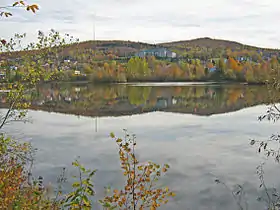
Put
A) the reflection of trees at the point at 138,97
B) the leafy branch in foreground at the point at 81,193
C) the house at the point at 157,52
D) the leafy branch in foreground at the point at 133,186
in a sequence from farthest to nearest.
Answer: the house at the point at 157,52, the reflection of trees at the point at 138,97, the leafy branch in foreground at the point at 133,186, the leafy branch in foreground at the point at 81,193

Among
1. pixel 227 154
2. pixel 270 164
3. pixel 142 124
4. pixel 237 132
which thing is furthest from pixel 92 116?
pixel 270 164

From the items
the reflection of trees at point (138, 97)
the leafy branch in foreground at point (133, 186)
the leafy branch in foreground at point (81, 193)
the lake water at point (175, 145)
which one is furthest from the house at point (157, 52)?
the leafy branch in foreground at point (81, 193)

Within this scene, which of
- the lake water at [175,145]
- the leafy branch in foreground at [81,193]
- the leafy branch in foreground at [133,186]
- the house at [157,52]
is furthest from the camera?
the house at [157,52]

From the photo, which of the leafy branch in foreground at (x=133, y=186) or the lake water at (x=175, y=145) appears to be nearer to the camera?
the leafy branch in foreground at (x=133, y=186)

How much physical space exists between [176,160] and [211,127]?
732cm

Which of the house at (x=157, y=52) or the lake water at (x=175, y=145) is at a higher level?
the house at (x=157, y=52)

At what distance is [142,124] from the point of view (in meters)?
19.4

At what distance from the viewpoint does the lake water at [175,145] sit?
903 centimetres

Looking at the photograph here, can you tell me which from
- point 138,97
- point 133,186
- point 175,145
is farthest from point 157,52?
point 133,186

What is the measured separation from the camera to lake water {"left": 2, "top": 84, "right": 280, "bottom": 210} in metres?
9.03

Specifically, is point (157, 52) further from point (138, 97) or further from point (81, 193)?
point (81, 193)

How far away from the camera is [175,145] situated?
1379cm

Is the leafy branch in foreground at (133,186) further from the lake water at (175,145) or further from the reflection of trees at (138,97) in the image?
the reflection of trees at (138,97)

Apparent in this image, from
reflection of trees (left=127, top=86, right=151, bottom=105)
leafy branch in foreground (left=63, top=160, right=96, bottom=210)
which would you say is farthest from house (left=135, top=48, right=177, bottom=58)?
leafy branch in foreground (left=63, top=160, right=96, bottom=210)
